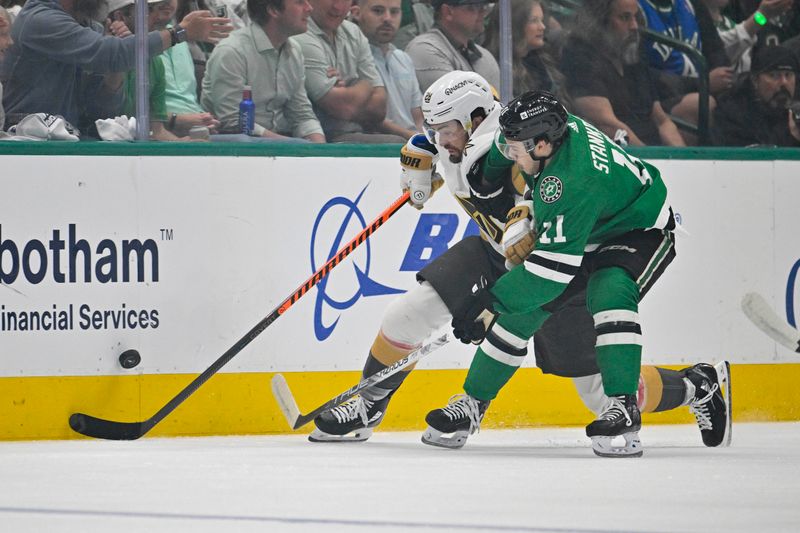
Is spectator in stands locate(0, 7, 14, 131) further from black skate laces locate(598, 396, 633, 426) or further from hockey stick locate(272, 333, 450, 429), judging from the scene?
black skate laces locate(598, 396, 633, 426)

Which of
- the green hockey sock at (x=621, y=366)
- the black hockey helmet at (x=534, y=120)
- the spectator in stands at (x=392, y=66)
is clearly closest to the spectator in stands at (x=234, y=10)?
the spectator in stands at (x=392, y=66)

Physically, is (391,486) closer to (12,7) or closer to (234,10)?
(234,10)

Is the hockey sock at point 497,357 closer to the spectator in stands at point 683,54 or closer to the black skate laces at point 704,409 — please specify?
the black skate laces at point 704,409

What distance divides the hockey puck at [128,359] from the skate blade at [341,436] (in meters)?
0.65

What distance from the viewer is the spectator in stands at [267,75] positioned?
198 inches

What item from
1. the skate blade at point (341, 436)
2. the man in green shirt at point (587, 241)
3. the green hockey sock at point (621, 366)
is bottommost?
the skate blade at point (341, 436)

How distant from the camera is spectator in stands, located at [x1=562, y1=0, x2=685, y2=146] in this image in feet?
17.9

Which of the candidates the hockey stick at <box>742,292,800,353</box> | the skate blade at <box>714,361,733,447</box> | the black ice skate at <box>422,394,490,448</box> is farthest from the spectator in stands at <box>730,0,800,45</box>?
the black ice skate at <box>422,394,490,448</box>

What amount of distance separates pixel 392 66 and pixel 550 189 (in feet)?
4.62

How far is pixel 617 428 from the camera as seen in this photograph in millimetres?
4066

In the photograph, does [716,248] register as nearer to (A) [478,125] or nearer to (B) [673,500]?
(A) [478,125]

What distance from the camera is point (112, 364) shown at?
4.82 meters

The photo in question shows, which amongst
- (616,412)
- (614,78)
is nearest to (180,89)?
→ (614,78)

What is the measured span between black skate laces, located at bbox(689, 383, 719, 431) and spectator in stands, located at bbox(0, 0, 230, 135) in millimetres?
2137
